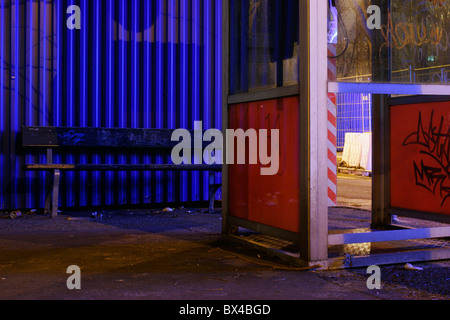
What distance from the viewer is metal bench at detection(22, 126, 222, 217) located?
8250mm

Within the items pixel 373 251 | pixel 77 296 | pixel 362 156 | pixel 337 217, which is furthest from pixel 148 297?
pixel 362 156

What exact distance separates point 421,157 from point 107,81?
5.02m

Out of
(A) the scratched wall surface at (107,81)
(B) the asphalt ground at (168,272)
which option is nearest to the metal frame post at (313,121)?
(B) the asphalt ground at (168,272)

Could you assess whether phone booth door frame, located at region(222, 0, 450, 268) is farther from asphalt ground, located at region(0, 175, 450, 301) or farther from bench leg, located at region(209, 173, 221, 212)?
bench leg, located at region(209, 173, 221, 212)

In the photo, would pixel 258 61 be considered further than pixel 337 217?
No

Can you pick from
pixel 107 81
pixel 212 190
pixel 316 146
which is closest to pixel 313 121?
pixel 316 146

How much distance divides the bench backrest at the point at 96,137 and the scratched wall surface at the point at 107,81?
291mm

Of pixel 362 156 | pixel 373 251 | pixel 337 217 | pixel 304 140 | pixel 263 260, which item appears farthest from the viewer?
pixel 362 156

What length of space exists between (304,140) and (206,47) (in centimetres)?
532

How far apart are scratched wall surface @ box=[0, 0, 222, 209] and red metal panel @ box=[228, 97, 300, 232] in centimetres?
337

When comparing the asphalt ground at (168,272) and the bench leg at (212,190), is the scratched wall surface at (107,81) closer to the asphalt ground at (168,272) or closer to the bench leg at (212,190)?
the bench leg at (212,190)

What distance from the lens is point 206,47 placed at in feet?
32.2

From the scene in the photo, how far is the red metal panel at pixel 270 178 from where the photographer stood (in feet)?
16.9

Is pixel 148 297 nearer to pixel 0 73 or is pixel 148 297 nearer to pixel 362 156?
pixel 0 73
